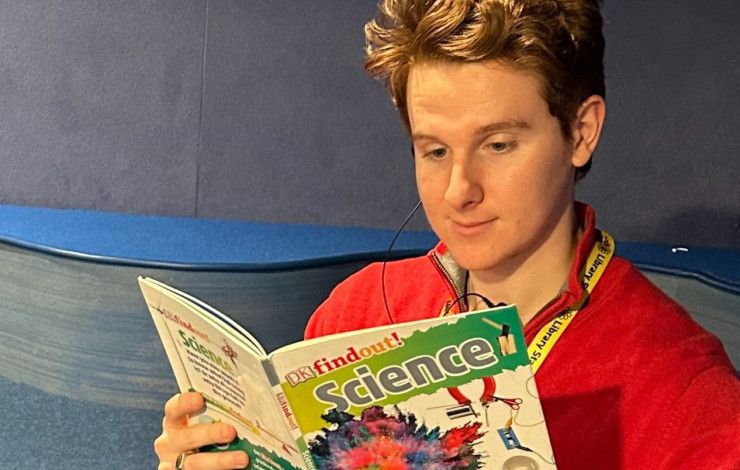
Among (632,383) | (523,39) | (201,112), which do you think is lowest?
(632,383)

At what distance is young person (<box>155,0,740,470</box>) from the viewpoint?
1.13m

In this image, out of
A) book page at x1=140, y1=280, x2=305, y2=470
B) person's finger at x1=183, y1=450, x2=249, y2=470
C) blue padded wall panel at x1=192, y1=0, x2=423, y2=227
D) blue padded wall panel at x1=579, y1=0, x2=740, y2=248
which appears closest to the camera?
book page at x1=140, y1=280, x2=305, y2=470

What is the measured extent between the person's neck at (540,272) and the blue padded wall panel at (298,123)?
2.39 metres

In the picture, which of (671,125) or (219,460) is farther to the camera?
(671,125)

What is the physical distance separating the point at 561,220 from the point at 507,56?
24 centimetres

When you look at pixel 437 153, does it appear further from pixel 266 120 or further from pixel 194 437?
pixel 266 120

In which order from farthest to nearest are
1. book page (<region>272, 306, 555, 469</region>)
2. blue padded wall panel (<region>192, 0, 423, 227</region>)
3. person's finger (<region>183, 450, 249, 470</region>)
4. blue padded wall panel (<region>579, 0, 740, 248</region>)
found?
blue padded wall panel (<region>192, 0, 423, 227</region>)
blue padded wall panel (<region>579, 0, 740, 248</region>)
person's finger (<region>183, 450, 249, 470</region>)
book page (<region>272, 306, 555, 469</region>)

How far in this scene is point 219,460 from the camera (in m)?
1.21

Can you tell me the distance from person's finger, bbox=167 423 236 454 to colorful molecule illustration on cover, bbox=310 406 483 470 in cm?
16

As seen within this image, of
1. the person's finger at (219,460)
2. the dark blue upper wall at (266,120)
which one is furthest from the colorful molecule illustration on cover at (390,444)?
the dark blue upper wall at (266,120)

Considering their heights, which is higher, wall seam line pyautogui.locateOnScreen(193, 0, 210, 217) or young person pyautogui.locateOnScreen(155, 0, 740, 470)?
wall seam line pyautogui.locateOnScreen(193, 0, 210, 217)

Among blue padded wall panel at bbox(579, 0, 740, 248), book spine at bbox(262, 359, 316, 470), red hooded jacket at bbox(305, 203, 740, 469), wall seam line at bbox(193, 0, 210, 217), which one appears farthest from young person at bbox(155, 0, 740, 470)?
wall seam line at bbox(193, 0, 210, 217)

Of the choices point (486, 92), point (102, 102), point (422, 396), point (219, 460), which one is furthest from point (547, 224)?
point (102, 102)

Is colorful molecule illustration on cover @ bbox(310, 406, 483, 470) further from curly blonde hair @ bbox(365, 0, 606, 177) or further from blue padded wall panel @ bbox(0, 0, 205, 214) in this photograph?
blue padded wall panel @ bbox(0, 0, 205, 214)
